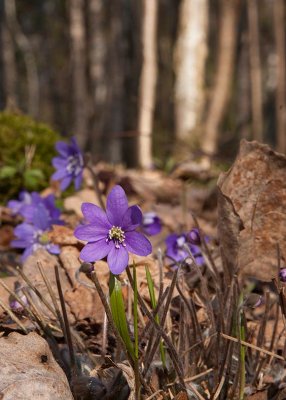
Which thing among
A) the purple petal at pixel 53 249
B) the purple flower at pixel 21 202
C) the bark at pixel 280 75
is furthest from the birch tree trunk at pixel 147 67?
the purple petal at pixel 53 249

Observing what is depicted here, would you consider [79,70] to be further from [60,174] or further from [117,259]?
[117,259]

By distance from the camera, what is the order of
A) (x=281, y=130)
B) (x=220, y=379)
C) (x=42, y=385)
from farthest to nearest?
(x=281, y=130) < (x=220, y=379) < (x=42, y=385)

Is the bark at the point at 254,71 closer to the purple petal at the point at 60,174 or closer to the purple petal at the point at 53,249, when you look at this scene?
the purple petal at the point at 60,174

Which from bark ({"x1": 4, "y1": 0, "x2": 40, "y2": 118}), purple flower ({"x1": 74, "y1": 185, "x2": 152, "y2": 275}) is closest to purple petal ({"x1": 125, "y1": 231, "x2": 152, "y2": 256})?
purple flower ({"x1": 74, "y1": 185, "x2": 152, "y2": 275})

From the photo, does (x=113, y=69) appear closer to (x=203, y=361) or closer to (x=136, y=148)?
(x=136, y=148)

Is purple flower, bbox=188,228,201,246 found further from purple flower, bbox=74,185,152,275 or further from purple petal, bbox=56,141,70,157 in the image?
purple petal, bbox=56,141,70,157

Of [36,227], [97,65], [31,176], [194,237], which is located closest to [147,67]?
[97,65]

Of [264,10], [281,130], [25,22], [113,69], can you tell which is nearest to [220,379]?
[281,130]
